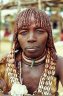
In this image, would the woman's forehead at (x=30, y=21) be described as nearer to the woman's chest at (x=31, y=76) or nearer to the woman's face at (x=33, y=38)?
the woman's face at (x=33, y=38)

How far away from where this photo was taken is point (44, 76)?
2.29 m

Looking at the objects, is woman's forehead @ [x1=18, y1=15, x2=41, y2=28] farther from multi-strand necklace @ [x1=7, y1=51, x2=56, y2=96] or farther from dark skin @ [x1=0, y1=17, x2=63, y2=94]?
multi-strand necklace @ [x1=7, y1=51, x2=56, y2=96]

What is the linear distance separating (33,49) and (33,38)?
0.06 meters

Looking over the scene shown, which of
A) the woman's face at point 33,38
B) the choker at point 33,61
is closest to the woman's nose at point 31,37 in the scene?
the woman's face at point 33,38

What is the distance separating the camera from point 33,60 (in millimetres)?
2293

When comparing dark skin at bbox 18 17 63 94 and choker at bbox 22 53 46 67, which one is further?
choker at bbox 22 53 46 67

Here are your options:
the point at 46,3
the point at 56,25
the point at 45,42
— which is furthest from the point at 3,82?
the point at 56,25

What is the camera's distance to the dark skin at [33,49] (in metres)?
2.17

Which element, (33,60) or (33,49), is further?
(33,60)

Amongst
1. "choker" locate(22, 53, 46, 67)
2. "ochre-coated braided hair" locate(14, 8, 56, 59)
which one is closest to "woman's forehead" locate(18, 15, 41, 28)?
"ochre-coated braided hair" locate(14, 8, 56, 59)

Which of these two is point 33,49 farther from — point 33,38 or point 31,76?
point 31,76

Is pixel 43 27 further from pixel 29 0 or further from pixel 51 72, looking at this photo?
pixel 29 0

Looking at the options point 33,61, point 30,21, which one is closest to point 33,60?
point 33,61

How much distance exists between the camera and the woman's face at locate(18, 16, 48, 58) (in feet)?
7.11
